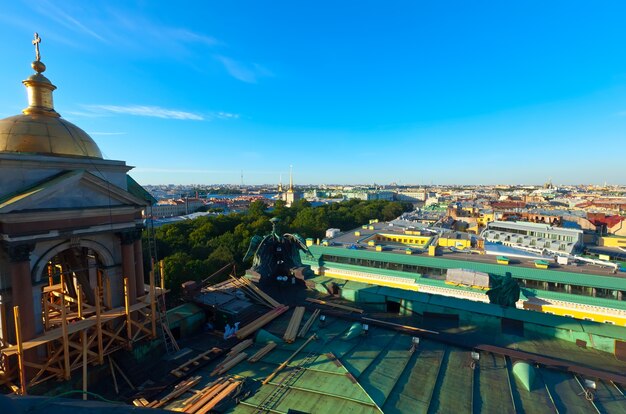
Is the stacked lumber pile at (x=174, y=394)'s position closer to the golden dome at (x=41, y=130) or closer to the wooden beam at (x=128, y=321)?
the wooden beam at (x=128, y=321)

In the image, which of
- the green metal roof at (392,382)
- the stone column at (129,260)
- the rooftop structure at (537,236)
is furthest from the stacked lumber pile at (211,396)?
the rooftop structure at (537,236)

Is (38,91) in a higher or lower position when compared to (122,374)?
higher

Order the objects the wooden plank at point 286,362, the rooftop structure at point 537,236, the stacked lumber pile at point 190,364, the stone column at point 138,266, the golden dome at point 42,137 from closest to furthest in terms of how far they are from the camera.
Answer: the wooden plank at point 286,362 → the golden dome at point 42,137 → the stacked lumber pile at point 190,364 → the stone column at point 138,266 → the rooftop structure at point 537,236

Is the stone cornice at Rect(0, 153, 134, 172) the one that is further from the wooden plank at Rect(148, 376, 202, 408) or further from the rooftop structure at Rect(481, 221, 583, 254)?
the rooftop structure at Rect(481, 221, 583, 254)

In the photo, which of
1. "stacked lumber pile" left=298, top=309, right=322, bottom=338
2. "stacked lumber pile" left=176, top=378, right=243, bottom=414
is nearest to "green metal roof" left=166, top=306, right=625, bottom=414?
"stacked lumber pile" left=176, top=378, right=243, bottom=414

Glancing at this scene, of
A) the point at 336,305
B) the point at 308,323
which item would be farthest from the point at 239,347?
the point at 336,305

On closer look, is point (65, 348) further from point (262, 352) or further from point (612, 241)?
Answer: point (612, 241)
